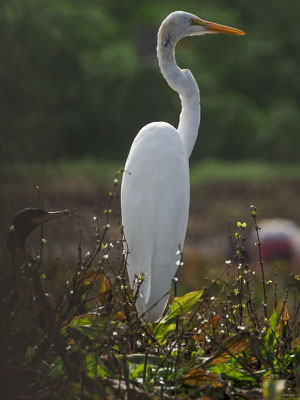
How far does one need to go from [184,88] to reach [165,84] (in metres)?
21.6

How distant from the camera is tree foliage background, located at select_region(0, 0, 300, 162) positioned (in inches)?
1005

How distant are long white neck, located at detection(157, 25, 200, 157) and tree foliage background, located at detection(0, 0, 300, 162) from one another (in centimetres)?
1598

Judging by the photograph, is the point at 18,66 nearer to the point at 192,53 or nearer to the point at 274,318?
the point at 274,318

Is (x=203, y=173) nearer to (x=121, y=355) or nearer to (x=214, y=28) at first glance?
(x=214, y=28)

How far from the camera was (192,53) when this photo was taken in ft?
91.2

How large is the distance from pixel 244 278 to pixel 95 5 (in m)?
28.9

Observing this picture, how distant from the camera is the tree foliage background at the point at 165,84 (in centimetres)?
2553

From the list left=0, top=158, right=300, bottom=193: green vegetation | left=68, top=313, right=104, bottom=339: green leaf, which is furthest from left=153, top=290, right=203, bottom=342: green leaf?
left=0, top=158, right=300, bottom=193: green vegetation

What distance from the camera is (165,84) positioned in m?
26.1

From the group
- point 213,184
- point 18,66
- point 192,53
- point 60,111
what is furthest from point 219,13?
point 18,66

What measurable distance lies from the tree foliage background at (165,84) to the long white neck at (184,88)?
15978mm

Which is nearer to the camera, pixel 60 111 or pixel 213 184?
pixel 213 184

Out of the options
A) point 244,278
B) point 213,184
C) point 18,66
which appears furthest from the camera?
point 213,184

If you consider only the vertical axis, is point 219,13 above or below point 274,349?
above
